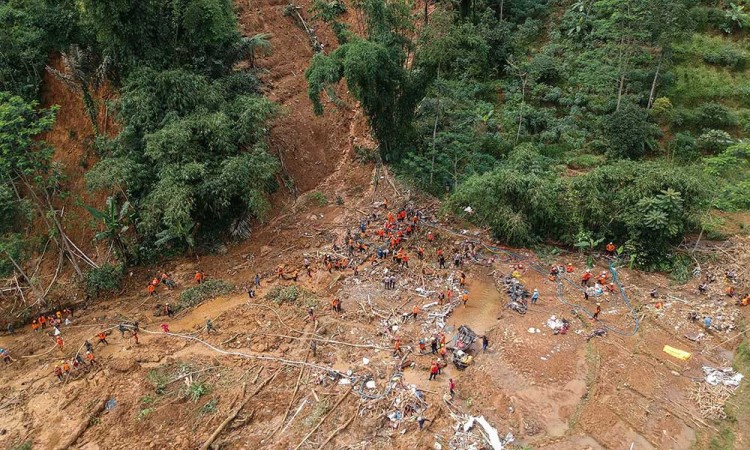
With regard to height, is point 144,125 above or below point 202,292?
above

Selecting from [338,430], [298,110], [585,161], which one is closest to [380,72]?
[298,110]

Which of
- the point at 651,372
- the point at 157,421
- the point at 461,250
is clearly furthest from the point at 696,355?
the point at 157,421

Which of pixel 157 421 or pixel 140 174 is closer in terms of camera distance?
pixel 157 421

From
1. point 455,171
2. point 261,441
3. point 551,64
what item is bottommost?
point 261,441

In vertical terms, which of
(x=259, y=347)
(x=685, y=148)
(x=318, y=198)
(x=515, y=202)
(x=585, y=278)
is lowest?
(x=259, y=347)

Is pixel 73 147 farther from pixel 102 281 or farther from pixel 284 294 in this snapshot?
pixel 284 294

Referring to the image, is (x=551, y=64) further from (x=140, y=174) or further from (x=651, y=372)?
(x=140, y=174)
